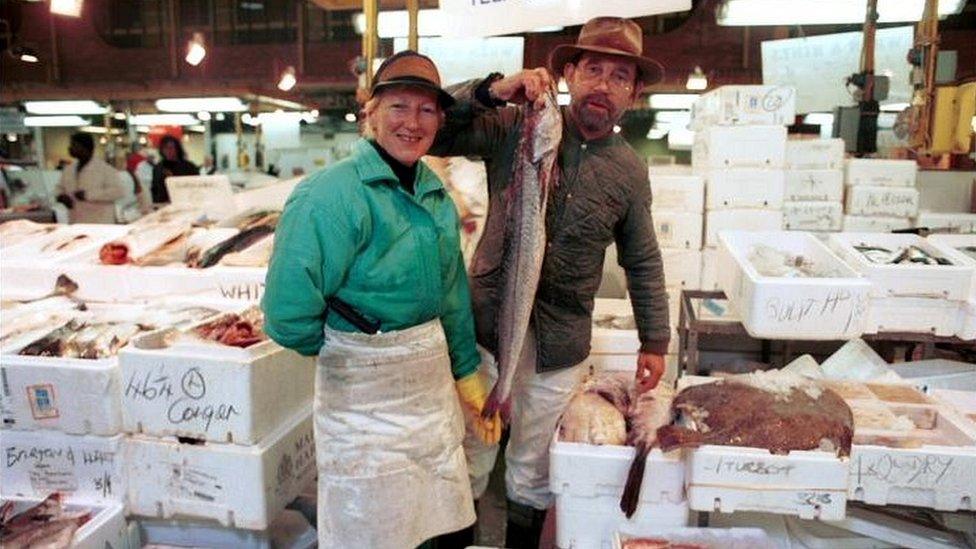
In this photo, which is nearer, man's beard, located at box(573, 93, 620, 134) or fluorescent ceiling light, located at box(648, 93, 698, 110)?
man's beard, located at box(573, 93, 620, 134)

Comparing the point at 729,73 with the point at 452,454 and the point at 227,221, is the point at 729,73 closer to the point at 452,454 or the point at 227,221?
the point at 227,221

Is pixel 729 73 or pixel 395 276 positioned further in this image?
pixel 729 73

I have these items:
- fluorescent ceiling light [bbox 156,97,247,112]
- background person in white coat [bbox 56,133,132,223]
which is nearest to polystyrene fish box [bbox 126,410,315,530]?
background person in white coat [bbox 56,133,132,223]

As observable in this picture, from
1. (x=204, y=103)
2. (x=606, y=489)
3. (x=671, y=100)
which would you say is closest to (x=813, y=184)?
(x=606, y=489)

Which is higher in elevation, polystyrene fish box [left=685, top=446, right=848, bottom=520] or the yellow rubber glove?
the yellow rubber glove

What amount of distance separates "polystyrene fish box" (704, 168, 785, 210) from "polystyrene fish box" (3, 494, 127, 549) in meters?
4.79

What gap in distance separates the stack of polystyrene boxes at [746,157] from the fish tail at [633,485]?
366 centimetres

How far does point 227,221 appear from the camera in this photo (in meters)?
4.96

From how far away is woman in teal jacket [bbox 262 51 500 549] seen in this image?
2164 mm

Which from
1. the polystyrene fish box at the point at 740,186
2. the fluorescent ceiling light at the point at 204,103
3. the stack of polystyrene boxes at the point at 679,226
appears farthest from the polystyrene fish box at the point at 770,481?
the fluorescent ceiling light at the point at 204,103

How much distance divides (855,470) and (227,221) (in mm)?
4231

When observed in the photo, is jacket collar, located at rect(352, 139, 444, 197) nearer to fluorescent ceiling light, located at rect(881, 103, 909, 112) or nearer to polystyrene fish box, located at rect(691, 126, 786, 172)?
polystyrene fish box, located at rect(691, 126, 786, 172)

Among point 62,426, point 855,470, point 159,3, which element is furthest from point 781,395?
point 159,3

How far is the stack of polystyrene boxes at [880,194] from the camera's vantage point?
252 inches
